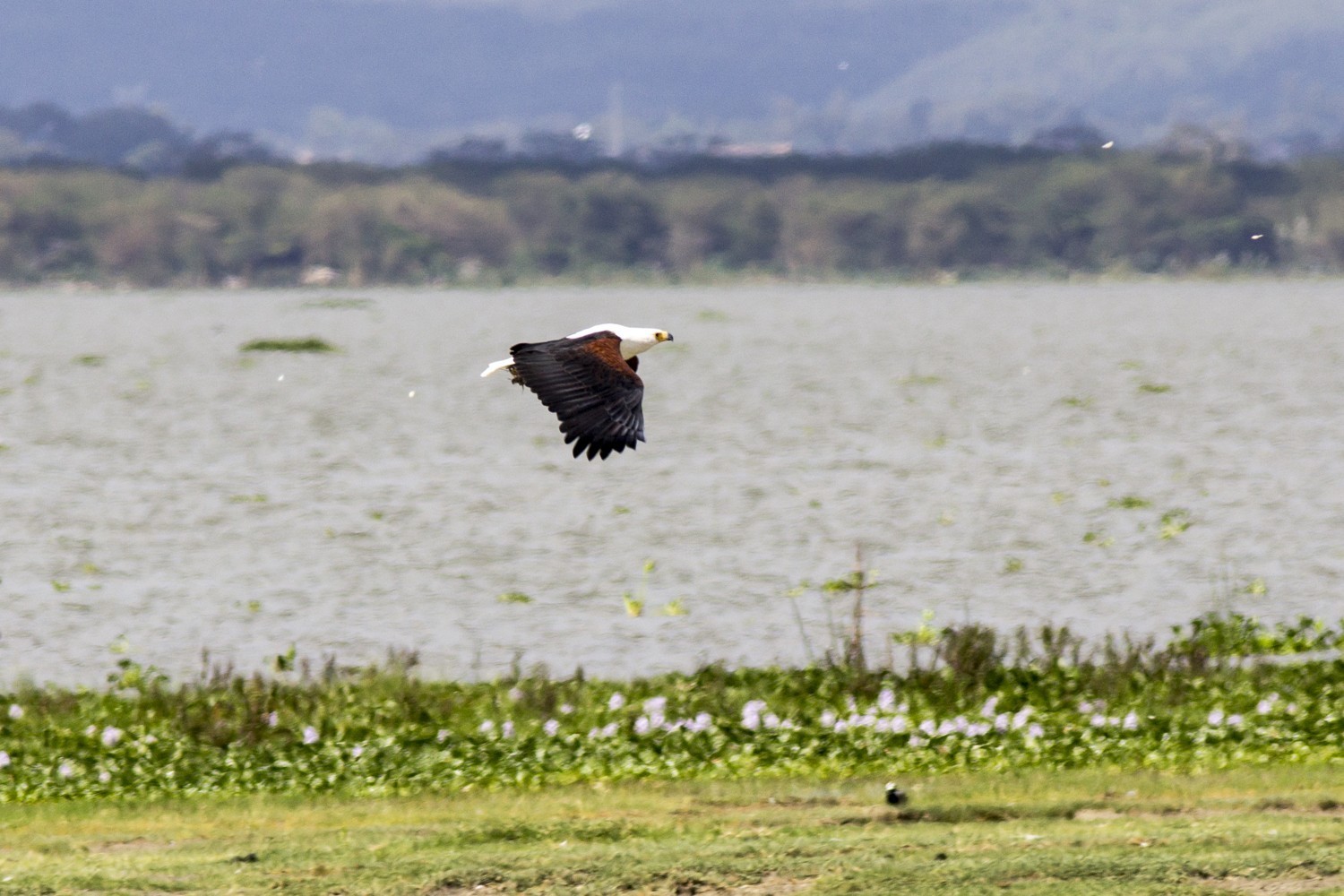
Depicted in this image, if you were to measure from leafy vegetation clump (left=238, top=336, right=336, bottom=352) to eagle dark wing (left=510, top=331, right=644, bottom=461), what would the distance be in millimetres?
119200

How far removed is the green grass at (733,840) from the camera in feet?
42.2

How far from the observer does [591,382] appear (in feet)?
35.0

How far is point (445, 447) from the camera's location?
62.8 m

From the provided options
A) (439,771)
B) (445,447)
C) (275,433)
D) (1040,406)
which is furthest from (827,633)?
(1040,406)

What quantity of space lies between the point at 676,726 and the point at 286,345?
426 feet

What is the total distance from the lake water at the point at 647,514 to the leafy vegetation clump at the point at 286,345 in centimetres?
2930

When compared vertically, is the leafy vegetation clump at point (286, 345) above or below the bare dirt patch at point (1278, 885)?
above

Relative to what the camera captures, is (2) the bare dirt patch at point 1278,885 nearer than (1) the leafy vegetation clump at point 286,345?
Yes

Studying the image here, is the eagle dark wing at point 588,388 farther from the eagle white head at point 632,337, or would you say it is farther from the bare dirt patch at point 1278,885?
the bare dirt patch at point 1278,885

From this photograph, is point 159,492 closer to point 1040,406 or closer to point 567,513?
point 567,513

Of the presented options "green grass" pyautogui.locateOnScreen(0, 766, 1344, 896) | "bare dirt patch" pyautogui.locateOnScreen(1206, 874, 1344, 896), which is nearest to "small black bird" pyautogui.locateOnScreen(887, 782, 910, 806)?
"green grass" pyautogui.locateOnScreen(0, 766, 1344, 896)

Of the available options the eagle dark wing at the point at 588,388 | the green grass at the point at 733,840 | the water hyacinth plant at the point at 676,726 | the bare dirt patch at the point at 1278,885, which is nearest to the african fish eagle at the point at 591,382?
the eagle dark wing at the point at 588,388

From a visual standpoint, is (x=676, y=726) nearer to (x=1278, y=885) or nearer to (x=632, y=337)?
(x=1278, y=885)

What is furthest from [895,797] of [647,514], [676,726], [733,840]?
[647,514]
